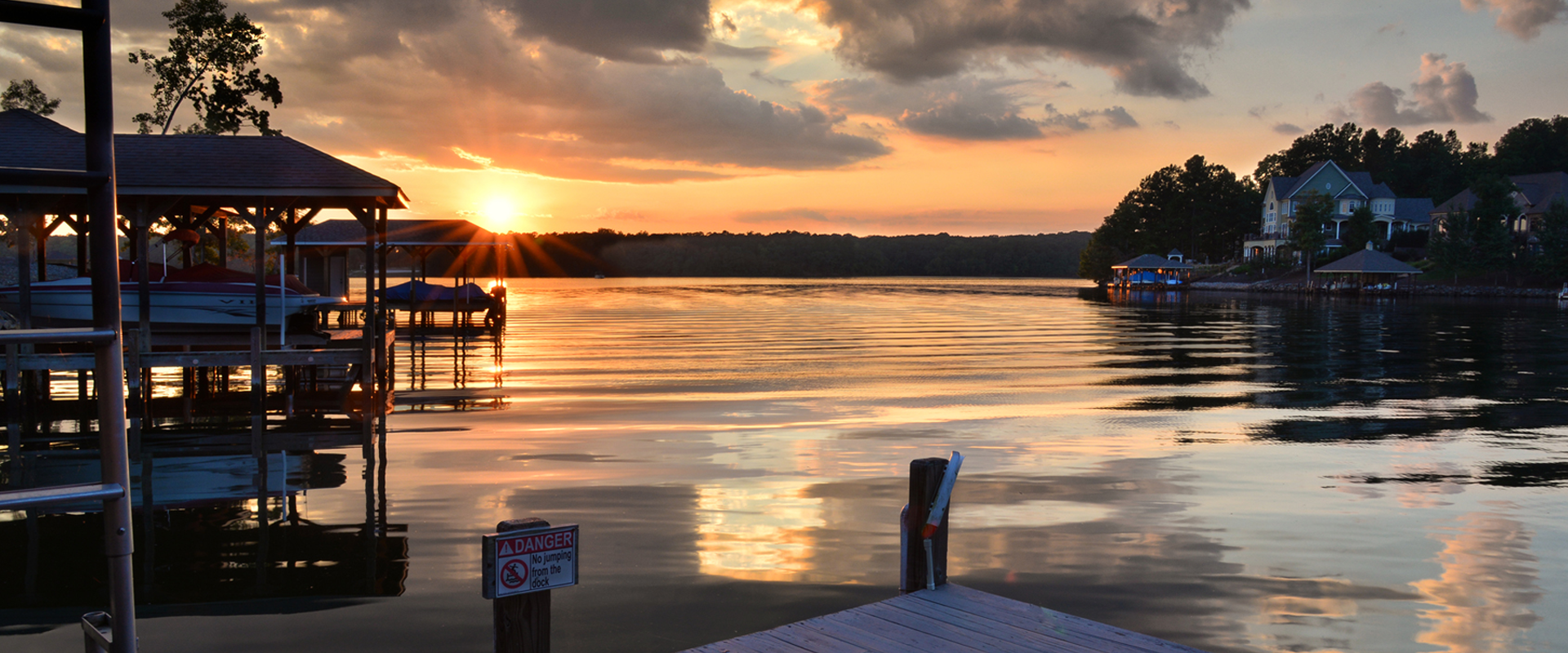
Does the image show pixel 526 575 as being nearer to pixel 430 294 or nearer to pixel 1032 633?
pixel 1032 633

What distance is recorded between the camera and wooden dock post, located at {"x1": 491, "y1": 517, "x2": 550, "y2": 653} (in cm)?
444

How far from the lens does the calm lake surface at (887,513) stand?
7664 mm

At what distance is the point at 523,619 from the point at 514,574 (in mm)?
258

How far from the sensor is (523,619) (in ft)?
14.7

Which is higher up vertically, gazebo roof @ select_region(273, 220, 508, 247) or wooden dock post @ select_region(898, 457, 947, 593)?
gazebo roof @ select_region(273, 220, 508, 247)

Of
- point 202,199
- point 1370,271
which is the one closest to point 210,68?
point 202,199

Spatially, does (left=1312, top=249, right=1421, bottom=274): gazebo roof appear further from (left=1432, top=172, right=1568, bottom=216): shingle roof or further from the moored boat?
the moored boat

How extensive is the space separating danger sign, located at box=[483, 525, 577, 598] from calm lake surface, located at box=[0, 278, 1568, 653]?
9.21 feet

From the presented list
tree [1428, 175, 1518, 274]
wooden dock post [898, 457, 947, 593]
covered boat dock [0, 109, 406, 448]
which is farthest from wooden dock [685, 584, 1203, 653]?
tree [1428, 175, 1518, 274]

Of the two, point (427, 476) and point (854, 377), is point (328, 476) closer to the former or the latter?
point (427, 476)

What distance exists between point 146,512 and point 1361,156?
15968 centimetres

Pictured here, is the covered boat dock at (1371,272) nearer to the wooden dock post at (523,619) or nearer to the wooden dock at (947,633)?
the wooden dock at (947,633)

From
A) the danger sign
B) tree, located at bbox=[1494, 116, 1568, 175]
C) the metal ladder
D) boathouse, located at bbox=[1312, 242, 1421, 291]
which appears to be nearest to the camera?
the metal ladder

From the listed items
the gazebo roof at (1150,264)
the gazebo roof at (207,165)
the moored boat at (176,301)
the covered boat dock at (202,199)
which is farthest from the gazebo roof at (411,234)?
the gazebo roof at (1150,264)
